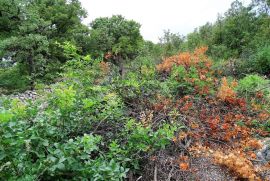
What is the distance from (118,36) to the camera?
19031mm

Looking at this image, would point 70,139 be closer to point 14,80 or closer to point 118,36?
point 14,80

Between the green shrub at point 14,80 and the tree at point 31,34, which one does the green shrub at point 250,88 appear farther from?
the green shrub at point 14,80

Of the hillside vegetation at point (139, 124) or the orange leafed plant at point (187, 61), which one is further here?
the orange leafed plant at point (187, 61)

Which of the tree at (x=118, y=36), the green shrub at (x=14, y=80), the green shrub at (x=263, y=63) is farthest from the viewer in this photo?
the tree at (x=118, y=36)

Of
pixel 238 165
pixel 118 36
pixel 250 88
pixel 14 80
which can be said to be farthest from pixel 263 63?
pixel 118 36

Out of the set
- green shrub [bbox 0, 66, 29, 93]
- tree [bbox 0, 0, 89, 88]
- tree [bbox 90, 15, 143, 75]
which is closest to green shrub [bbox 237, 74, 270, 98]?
tree [bbox 0, 0, 89, 88]

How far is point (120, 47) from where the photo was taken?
18.1 m

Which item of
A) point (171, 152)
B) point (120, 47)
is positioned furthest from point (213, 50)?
point (171, 152)

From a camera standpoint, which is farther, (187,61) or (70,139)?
(187,61)

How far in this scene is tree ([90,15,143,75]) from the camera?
1703 cm

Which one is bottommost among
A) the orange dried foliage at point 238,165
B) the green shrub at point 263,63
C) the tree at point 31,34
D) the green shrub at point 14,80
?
the orange dried foliage at point 238,165

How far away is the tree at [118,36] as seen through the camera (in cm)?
1703

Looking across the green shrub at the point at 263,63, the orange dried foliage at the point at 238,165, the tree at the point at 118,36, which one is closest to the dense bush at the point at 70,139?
the orange dried foliage at the point at 238,165

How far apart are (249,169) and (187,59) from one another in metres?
3.54
